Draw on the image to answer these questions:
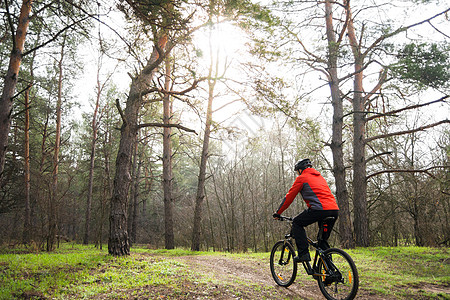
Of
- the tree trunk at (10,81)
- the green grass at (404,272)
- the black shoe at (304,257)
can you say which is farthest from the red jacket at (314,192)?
the tree trunk at (10,81)

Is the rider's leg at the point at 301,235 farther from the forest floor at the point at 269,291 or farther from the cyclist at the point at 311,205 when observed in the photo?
the forest floor at the point at 269,291

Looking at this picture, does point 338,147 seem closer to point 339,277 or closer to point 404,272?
point 404,272

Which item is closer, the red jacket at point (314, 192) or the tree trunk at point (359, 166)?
the red jacket at point (314, 192)

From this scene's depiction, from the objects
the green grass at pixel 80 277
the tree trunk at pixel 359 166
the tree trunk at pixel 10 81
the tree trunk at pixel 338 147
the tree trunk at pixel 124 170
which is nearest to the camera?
the green grass at pixel 80 277

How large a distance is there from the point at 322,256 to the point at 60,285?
389 cm

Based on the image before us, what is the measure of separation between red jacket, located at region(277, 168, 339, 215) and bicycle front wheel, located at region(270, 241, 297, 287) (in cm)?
108

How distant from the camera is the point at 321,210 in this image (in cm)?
372

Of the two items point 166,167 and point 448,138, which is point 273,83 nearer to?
point 166,167

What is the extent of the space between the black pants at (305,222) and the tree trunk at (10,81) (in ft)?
20.9

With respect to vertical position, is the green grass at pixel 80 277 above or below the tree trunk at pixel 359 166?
below

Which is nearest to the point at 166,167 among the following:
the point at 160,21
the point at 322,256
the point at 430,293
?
the point at 160,21

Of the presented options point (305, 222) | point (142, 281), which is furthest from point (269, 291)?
point (142, 281)

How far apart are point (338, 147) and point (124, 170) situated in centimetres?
738

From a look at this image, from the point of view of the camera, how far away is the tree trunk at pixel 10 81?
603 cm
